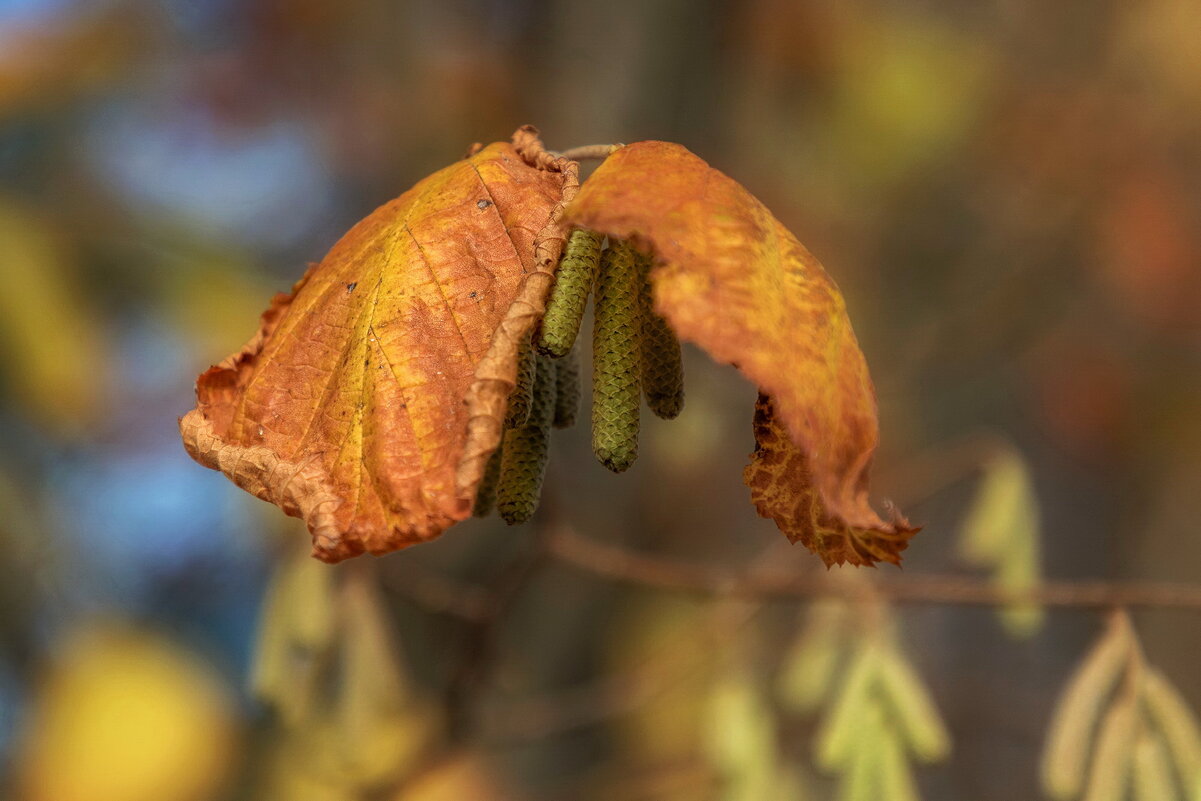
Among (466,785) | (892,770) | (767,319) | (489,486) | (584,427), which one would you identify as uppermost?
(767,319)

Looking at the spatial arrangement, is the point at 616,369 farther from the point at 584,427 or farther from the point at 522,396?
the point at 584,427

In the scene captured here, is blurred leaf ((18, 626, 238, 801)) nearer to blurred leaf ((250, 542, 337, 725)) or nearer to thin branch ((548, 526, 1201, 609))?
blurred leaf ((250, 542, 337, 725))

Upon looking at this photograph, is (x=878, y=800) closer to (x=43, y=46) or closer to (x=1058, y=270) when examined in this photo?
(x=43, y=46)

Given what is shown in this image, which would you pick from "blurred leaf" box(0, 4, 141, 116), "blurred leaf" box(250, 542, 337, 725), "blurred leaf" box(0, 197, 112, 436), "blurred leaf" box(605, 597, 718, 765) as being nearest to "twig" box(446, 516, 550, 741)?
"blurred leaf" box(250, 542, 337, 725)

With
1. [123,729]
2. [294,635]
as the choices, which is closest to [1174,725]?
[294,635]

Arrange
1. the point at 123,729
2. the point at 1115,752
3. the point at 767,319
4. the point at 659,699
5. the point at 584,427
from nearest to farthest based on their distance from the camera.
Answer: the point at 767,319, the point at 1115,752, the point at 584,427, the point at 123,729, the point at 659,699

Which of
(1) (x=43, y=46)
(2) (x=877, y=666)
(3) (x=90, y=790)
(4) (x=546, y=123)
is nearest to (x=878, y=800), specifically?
(2) (x=877, y=666)
